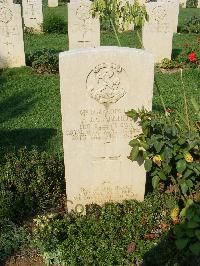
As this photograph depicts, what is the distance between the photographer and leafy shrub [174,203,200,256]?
3719mm

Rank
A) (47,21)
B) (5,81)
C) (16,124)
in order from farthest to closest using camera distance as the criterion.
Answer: (47,21)
(5,81)
(16,124)

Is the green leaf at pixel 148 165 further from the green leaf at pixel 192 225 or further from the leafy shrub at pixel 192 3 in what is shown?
the leafy shrub at pixel 192 3

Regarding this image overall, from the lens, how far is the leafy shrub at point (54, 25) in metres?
15.9

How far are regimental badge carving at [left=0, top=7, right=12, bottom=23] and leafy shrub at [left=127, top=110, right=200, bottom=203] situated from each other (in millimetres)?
6818

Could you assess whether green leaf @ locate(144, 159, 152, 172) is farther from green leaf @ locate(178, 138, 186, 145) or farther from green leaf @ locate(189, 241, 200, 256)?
green leaf @ locate(189, 241, 200, 256)

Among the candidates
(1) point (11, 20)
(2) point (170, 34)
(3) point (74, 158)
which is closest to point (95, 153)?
(3) point (74, 158)

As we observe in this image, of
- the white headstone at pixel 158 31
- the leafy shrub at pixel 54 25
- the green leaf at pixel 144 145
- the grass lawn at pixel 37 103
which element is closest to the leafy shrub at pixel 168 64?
the white headstone at pixel 158 31

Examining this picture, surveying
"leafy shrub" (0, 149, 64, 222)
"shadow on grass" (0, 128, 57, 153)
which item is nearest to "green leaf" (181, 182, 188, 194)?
"leafy shrub" (0, 149, 64, 222)

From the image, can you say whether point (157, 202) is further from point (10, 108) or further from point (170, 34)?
point (170, 34)

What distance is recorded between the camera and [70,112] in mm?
4383

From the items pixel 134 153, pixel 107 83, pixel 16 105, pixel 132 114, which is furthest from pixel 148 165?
pixel 16 105

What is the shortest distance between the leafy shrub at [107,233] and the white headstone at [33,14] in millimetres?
12614

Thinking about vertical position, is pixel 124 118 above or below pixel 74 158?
above

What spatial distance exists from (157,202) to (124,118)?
108 centimetres
